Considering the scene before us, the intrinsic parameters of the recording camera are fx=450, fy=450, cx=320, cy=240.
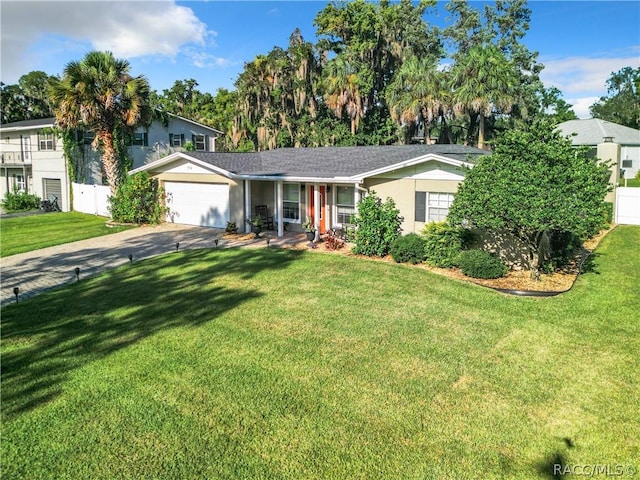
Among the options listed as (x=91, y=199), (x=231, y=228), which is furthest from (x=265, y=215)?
(x=91, y=199)

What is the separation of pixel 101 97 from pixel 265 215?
1016cm

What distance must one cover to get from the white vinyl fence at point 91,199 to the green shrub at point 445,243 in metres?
18.4

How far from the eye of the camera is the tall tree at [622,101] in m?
55.7

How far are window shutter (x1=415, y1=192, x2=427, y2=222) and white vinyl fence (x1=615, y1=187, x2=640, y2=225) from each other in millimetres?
11828

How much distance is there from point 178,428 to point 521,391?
4.67 m

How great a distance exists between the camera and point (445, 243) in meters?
13.5

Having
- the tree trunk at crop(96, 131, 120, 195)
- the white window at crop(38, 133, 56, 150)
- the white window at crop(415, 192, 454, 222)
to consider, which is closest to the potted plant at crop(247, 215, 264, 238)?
the white window at crop(415, 192, 454, 222)

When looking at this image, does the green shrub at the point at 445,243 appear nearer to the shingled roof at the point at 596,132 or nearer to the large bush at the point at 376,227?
the large bush at the point at 376,227

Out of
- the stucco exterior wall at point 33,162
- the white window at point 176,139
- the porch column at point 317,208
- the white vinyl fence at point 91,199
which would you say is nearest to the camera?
the porch column at point 317,208

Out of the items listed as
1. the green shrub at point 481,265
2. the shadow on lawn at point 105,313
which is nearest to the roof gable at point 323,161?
the green shrub at point 481,265

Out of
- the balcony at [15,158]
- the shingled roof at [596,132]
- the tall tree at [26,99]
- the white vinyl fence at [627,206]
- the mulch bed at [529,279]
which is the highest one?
the tall tree at [26,99]

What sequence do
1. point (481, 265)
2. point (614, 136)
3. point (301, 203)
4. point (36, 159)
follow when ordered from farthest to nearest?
point (614, 136) → point (36, 159) → point (301, 203) → point (481, 265)

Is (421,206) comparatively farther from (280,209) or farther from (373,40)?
(373,40)

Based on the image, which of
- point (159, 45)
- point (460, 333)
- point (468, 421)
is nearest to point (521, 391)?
point (468, 421)
